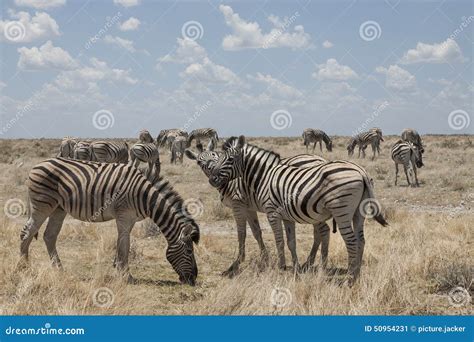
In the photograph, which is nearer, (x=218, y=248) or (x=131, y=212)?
(x=131, y=212)

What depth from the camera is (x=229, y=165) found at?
25.3 ft

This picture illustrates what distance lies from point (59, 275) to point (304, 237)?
17.8ft

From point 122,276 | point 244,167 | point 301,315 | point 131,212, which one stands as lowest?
point 301,315

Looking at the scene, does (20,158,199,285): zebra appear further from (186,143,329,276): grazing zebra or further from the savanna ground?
(186,143,329,276): grazing zebra

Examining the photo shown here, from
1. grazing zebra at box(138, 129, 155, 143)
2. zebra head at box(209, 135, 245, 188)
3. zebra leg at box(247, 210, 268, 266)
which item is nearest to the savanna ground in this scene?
zebra leg at box(247, 210, 268, 266)

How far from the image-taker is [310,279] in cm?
628

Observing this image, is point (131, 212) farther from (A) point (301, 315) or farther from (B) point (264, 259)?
(A) point (301, 315)

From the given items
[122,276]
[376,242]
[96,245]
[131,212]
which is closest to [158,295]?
[122,276]

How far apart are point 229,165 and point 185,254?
157cm

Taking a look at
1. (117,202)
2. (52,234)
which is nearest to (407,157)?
(117,202)

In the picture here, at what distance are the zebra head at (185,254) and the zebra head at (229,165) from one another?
37.4 inches

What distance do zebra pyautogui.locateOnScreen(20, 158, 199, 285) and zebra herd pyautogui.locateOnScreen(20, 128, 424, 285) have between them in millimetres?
14

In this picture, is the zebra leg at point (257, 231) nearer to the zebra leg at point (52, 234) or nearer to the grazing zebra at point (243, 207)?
the grazing zebra at point (243, 207)

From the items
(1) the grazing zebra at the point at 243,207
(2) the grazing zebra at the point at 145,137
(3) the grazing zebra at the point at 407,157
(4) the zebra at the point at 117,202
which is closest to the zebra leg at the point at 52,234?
(4) the zebra at the point at 117,202
